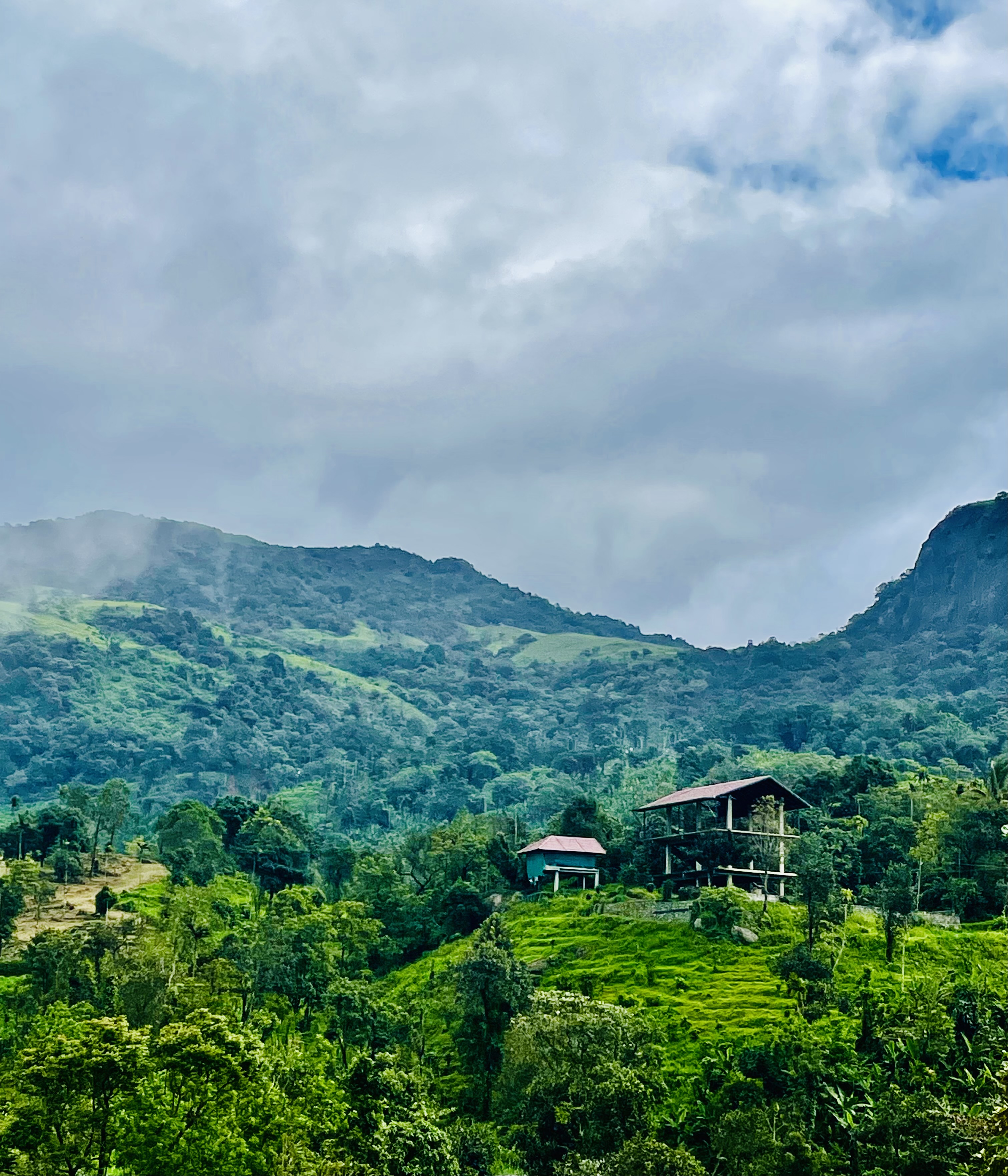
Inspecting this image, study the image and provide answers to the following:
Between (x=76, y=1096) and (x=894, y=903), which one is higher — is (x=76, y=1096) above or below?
below

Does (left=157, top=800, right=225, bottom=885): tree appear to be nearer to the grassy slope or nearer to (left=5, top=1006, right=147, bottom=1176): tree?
the grassy slope

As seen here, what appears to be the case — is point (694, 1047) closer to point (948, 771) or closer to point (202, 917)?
point (202, 917)

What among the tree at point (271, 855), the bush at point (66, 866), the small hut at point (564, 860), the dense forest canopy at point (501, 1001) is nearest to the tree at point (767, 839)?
the dense forest canopy at point (501, 1001)

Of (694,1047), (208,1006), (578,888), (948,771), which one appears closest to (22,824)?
(578,888)

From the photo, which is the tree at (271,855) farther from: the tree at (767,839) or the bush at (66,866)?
the tree at (767,839)

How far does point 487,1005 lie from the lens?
2253 inches

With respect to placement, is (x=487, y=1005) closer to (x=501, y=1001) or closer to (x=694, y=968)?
(x=501, y=1001)

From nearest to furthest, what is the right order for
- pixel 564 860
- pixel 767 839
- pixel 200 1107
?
pixel 200 1107, pixel 767 839, pixel 564 860

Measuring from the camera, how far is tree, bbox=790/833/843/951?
63.2 meters

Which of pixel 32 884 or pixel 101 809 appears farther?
pixel 101 809

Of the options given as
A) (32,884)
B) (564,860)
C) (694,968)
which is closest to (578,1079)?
(694,968)

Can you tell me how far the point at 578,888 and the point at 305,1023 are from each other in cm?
3124

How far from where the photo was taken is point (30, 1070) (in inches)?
1401

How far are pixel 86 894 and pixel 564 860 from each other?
33637 millimetres
